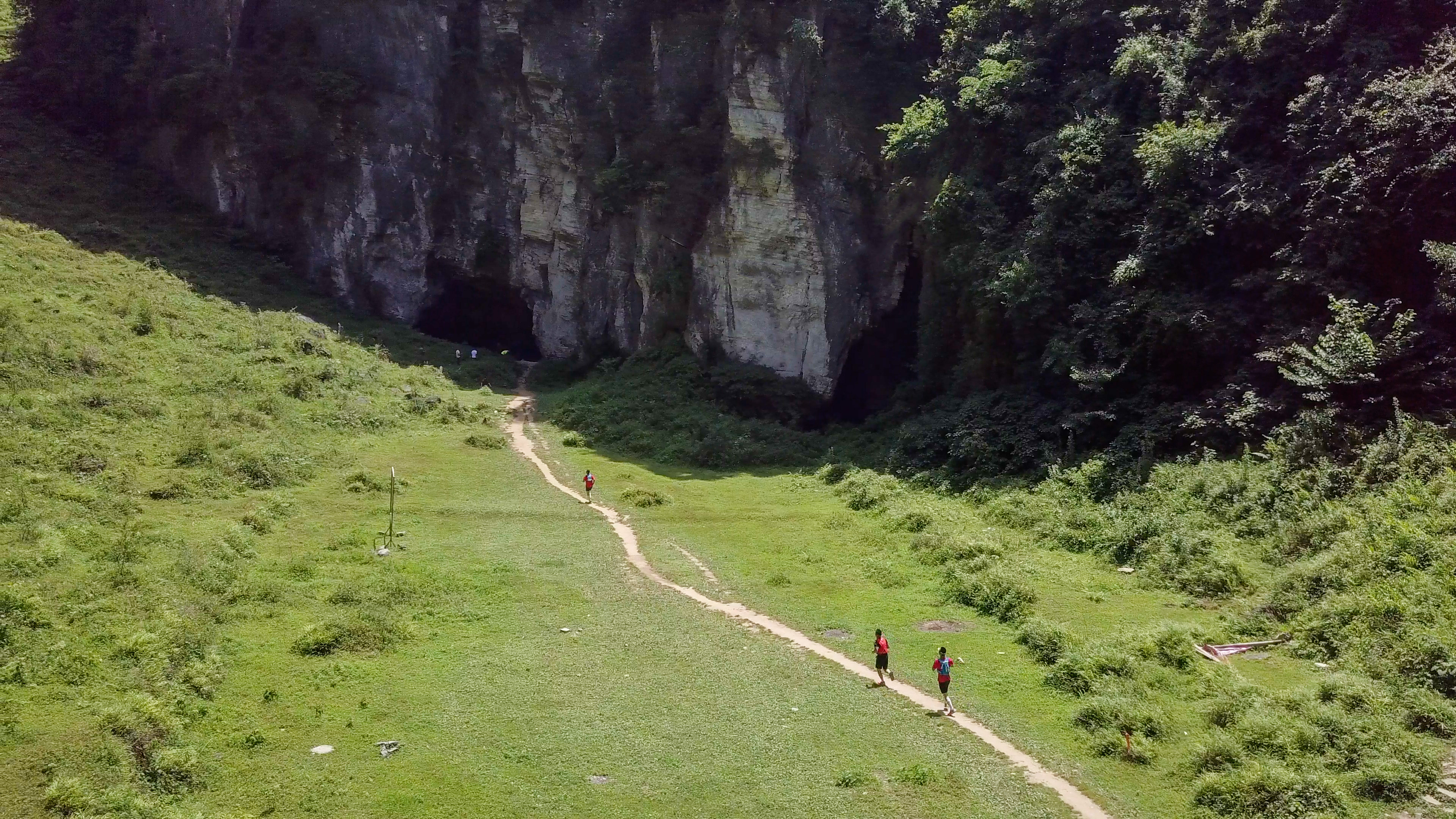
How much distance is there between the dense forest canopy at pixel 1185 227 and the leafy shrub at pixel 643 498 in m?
6.85

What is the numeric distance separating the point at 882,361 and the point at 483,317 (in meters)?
21.4

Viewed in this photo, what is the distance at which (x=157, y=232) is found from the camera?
4256 centimetres

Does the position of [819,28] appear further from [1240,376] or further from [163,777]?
[163,777]

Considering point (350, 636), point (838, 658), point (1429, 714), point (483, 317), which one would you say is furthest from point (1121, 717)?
point (483, 317)

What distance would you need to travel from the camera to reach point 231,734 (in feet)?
47.9

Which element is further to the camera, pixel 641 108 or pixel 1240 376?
pixel 641 108

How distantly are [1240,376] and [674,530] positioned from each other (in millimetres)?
13223

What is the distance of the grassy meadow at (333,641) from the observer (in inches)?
524

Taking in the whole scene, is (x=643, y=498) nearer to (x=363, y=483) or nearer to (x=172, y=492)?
(x=363, y=483)

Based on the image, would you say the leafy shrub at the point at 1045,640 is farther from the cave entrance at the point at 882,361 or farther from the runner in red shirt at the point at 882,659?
the cave entrance at the point at 882,361

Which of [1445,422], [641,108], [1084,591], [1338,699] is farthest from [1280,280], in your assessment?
[641,108]

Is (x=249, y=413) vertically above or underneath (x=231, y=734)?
above

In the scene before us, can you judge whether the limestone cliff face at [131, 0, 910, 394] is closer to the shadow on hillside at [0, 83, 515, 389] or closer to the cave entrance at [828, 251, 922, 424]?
the cave entrance at [828, 251, 922, 424]

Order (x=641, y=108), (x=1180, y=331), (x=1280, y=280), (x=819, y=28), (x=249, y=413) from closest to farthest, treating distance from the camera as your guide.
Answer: (x=1280, y=280) < (x=1180, y=331) < (x=249, y=413) < (x=819, y=28) < (x=641, y=108)
